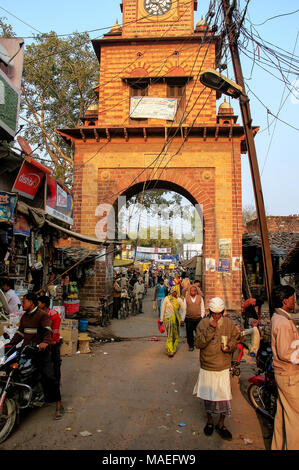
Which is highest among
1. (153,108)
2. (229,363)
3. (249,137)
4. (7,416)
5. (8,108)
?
(153,108)

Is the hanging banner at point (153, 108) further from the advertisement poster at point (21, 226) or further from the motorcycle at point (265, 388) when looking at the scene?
the motorcycle at point (265, 388)

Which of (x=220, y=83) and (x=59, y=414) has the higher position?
(x=220, y=83)

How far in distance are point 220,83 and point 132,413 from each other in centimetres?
513

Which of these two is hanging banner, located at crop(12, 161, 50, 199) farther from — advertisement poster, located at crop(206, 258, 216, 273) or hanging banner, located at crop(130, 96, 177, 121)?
advertisement poster, located at crop(206, 258, 216, 273)

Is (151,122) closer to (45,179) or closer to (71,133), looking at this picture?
(71,133)

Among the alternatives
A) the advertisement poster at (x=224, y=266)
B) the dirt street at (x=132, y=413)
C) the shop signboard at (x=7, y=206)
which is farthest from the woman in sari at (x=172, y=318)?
the advertisement poster at (x=224, y=266)

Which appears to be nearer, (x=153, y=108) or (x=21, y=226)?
(x=21, y=226)

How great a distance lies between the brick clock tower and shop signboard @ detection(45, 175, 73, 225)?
3.07m

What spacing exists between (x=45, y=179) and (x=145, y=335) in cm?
579

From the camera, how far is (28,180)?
7.55 metres

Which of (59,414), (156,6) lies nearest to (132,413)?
(59,414)

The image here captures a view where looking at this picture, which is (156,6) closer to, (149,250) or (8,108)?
(8,108)

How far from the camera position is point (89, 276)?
41.3ft
